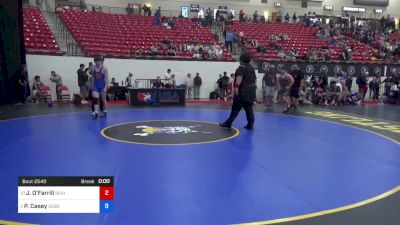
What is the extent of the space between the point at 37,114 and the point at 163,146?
5.83m

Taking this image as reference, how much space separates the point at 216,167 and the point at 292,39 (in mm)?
20378

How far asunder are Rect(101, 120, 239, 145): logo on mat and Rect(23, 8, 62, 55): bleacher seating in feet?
30.5

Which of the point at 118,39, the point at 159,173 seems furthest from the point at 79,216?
the point at 118,39

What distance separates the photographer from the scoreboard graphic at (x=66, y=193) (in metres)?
2.38

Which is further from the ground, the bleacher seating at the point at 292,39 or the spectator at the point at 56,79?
the bleacher seating at the point at 292,39

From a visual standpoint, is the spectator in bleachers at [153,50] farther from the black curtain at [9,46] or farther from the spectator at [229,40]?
the black curtain at [9,46]

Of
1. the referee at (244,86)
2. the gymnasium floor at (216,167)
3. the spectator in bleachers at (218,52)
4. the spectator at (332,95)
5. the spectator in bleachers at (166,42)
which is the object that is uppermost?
the spectator in bleachers at (166,42)

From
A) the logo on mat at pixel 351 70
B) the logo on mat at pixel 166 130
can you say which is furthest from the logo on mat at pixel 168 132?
the logo on mat at pixel 351 70

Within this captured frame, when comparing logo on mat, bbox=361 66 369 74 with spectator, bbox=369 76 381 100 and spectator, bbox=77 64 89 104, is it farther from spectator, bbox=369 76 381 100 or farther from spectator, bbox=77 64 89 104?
spectator, bbox=77 64 89 104

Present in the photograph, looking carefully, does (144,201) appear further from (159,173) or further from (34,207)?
(34,207)

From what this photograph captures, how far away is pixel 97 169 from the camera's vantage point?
5.21 meters

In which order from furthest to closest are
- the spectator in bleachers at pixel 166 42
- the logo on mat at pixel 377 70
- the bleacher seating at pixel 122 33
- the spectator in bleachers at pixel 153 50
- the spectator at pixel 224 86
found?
1. the logo on mat at pixel 377 70
2. the spectator in bleachers at pixel 166 42
3. the bleacher seating at pixel 122 33
4. the spectator in bleachers at pixel 153 50
5. the spectator at pixel 224 86

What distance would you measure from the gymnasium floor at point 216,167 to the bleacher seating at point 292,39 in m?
12.4

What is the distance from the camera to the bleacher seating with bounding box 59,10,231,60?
18469 mm
